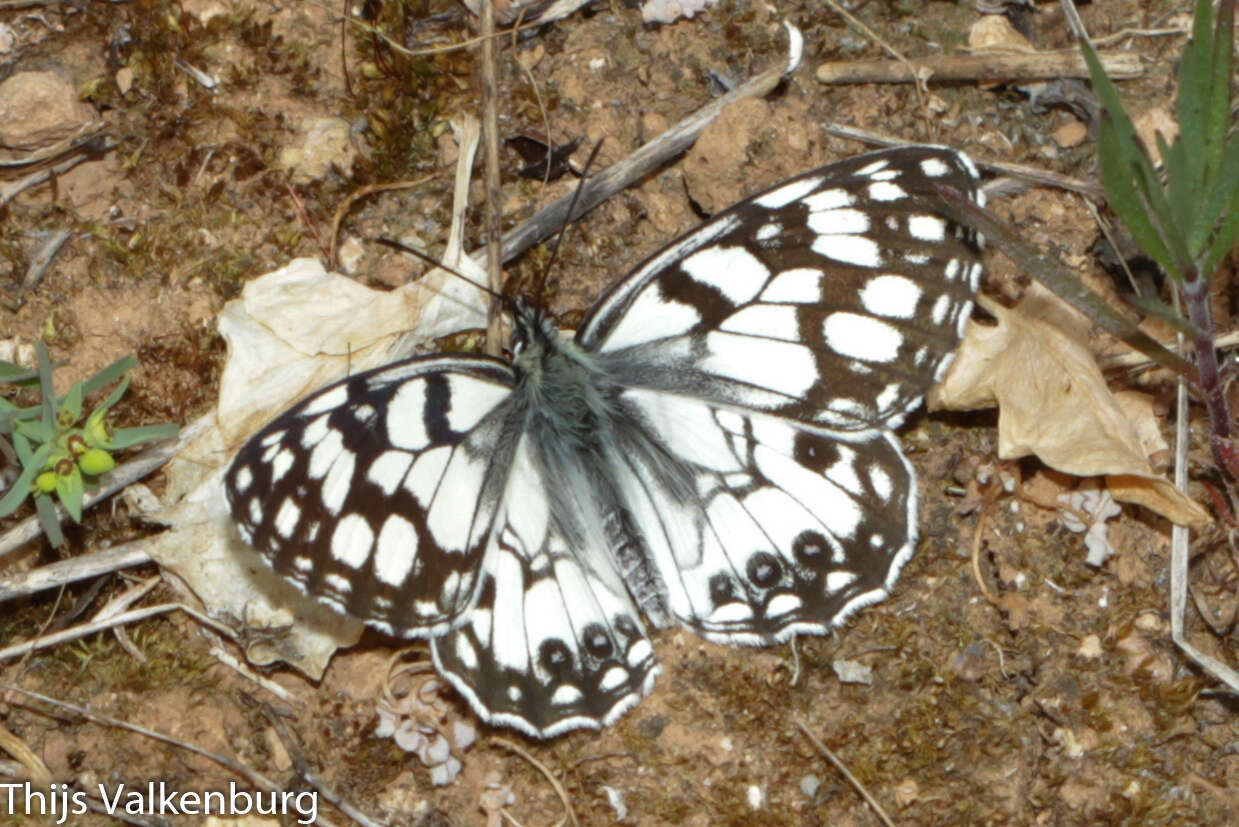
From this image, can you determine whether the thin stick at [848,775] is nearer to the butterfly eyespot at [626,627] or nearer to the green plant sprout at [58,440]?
the butterfly eyespot at [626,627]

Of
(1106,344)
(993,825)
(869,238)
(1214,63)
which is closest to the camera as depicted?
(1214,63)

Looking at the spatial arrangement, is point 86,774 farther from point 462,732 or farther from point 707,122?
point 707,122

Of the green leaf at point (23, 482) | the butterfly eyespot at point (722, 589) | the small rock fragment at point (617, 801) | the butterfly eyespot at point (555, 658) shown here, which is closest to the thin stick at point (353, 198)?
the green leaf at point (23, 482)

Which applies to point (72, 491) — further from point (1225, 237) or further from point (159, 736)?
point (1225, 237)

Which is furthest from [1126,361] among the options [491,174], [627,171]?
[491,174]

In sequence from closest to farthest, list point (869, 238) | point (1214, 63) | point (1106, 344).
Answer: point (1214, 63), point (869, 238), point (1106, 344)

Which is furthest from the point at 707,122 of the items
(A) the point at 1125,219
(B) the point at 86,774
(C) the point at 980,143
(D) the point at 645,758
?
(B) the point at 86,774
